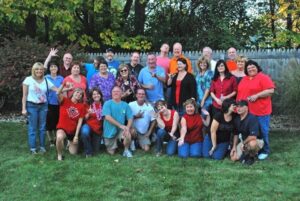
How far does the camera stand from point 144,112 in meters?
8.47

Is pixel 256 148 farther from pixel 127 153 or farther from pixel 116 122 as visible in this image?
pixel 116 122

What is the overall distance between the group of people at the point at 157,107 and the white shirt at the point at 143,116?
2 centimetres

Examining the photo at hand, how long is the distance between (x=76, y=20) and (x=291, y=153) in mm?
10107

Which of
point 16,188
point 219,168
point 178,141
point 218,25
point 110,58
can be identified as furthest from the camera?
point 218,25

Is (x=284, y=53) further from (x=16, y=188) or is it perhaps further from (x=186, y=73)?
(x=16, y=188)

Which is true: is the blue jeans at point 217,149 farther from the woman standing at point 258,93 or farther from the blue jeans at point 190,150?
the woman standing at point 258,93

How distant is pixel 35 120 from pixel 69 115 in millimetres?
624

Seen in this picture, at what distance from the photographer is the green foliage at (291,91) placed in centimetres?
983

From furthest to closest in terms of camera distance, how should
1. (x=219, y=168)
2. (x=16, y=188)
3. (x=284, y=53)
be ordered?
(x=284, y=53)
(x=219, y=168)
(x=16, y=188)

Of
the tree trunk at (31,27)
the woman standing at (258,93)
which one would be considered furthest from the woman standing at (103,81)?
the tree trunk at (31,27)

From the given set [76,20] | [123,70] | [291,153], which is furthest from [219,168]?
[76,20]

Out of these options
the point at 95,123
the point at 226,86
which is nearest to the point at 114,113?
the point at 95,123

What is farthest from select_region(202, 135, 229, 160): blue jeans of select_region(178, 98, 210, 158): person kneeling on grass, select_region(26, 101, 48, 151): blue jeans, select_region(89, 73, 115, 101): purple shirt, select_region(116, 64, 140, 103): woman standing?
select_region(26, 101, 48, 151): blue jeans

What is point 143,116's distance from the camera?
8.48 metres
